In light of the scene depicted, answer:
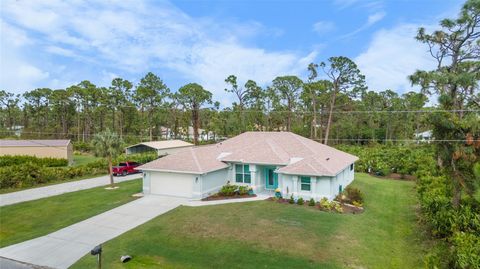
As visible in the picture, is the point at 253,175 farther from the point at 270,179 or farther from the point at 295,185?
the point at 295,185

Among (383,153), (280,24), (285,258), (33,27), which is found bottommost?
(285,258)

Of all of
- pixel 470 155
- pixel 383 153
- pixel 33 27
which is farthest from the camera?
pixel 383 153

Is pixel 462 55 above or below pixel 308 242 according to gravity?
above

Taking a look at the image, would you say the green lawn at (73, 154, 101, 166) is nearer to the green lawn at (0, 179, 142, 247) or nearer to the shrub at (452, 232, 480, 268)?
the green lawn at (0, 179, 142, 247)

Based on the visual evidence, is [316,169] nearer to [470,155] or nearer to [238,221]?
[238,221]

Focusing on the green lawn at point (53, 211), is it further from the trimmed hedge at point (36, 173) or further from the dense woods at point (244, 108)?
the dense woods at point (244, 108)

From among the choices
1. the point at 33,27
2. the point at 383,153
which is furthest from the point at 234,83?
the point at 33,27

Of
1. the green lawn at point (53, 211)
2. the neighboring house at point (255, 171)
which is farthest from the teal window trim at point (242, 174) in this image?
the green lawn at point (53, 211)
